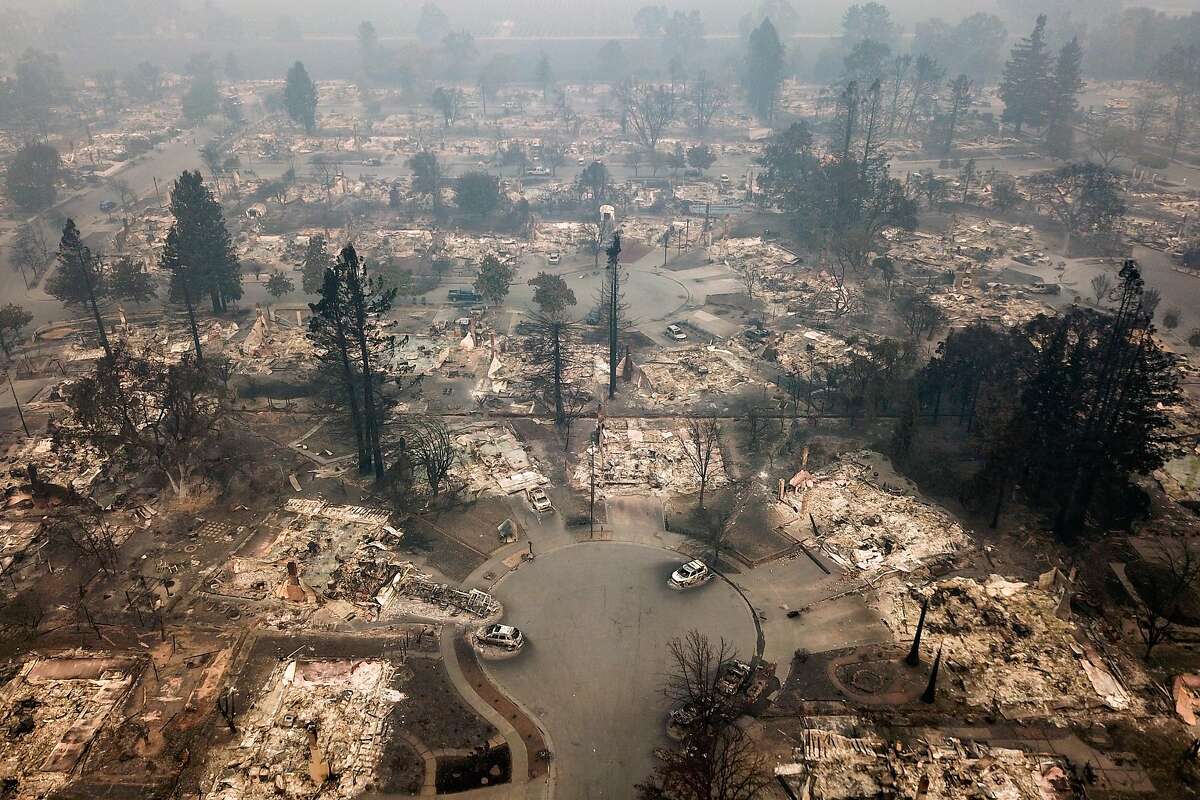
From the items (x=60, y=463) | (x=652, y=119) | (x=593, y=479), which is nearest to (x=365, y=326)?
(x=593, y=479)

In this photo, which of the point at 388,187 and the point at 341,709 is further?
the point at 388,187

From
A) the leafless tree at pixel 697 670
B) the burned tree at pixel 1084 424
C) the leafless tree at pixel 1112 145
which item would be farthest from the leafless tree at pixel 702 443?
the leafless tree at pixel 1112 145

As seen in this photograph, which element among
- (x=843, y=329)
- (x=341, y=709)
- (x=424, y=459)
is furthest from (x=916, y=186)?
(x=341, y=709)

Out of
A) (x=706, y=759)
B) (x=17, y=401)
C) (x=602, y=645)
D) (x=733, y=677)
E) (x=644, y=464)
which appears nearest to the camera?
(x=706, y=759)

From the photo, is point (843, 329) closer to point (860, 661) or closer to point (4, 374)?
point (860, 661)

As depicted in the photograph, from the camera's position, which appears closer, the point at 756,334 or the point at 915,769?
the point at 915,769

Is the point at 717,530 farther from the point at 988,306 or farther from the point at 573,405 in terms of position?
the point at 988,306
